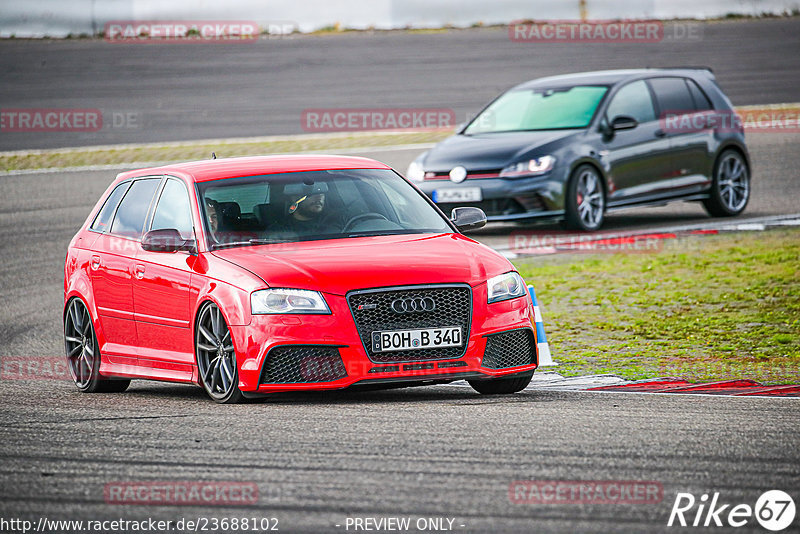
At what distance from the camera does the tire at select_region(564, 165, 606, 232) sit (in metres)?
17.7

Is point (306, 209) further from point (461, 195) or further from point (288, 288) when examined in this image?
point (461, 195)

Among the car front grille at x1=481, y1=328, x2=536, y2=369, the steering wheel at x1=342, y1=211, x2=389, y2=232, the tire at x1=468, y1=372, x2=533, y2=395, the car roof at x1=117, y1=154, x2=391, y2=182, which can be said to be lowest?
the tire at x1=468, y1=372, x2=533, y2=395

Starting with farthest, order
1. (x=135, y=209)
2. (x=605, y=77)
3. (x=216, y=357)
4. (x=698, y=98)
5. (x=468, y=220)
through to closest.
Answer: (x=698, y=98) < (x=605, y=77) < (x=135, y=209) < (x=468, y=220) < (x=216, y=357)

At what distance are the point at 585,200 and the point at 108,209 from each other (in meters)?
8.17

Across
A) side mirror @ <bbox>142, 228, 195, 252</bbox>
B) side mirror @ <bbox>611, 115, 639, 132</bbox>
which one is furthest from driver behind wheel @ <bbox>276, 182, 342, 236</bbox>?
side mirror @ <bbox>611, 115, 639, 132</bbox>

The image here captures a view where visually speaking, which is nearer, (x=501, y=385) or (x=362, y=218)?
(x=501, y=385)

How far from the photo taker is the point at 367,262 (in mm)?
8852

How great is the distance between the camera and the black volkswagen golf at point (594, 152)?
57.2ft

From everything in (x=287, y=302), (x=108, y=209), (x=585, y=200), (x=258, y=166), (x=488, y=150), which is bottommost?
(x=585, y=200)

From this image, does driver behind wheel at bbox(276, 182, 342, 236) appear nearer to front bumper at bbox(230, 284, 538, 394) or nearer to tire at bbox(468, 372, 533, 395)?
front bumper at bbox(230, 284, 538, 394)

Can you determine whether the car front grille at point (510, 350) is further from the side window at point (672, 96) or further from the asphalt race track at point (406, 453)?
the side window at point (672, 96)

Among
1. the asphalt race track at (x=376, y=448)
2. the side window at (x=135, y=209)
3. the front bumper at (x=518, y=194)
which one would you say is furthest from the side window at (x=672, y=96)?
the side window at (x=135, y=209)

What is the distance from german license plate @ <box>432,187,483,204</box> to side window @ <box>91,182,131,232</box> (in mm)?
6848

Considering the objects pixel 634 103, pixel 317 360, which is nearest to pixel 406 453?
pixel 317 360
